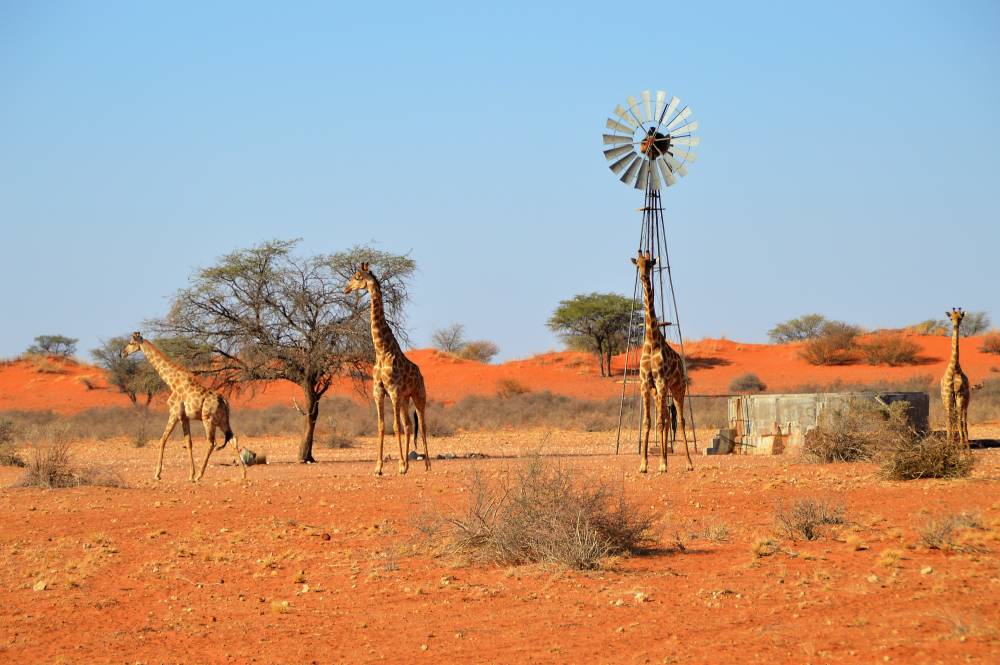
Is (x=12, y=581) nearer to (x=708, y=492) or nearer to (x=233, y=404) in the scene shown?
(x=708, y=492)

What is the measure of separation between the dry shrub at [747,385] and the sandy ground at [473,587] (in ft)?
129

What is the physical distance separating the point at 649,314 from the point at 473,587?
954 centimetres

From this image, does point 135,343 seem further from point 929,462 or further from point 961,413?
point 961,413

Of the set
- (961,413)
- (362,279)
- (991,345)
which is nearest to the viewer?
(961,413)

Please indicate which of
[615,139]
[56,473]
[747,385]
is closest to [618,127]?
[615,139]

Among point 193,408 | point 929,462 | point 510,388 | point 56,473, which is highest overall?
point 510,388

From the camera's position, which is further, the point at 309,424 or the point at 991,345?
the point at 991,345

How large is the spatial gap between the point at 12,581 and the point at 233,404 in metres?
48.5

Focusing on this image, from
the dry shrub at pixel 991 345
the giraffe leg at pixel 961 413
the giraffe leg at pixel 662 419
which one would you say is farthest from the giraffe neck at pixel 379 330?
the dry shrub at pixel 991 345

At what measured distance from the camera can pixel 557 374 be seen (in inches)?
2571

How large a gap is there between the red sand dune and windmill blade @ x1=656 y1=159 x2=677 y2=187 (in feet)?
104

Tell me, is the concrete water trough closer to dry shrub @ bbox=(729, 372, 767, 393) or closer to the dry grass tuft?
the dry grass tuft

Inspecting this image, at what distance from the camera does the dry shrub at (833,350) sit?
64750 millimetres

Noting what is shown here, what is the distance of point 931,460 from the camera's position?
16109 millimetres
